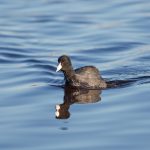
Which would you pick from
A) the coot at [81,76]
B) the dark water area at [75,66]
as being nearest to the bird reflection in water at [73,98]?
the dark water area at [75,66]

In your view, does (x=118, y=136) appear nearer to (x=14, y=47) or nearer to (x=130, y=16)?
(x=14, y=47)

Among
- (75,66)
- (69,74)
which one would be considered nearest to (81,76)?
(69,74)

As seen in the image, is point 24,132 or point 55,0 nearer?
point 24,132

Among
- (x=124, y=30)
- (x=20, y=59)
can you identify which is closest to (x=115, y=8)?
(x=124, y=30)

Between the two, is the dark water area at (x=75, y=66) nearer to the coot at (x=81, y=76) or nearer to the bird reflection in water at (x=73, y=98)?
the bird reflection in water at (x=73, y=98)

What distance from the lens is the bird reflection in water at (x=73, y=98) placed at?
50.0 ft

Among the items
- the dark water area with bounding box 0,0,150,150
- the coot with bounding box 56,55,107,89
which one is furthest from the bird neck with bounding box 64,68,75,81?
the dark water area with bounding box 0,0,150,150

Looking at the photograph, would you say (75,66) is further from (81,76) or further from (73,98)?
(73,98)

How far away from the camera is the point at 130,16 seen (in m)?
25.8

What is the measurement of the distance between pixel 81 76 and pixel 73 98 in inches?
52.2

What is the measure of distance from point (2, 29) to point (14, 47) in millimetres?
2650

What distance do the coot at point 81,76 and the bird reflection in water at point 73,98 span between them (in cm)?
19

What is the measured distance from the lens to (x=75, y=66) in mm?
20156

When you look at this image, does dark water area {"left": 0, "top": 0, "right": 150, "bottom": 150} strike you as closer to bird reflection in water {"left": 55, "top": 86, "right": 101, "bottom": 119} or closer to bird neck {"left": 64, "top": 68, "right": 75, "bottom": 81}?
bird reflection in water {"left": 55, "top": 86, "right": 101, "bottom": 119}
